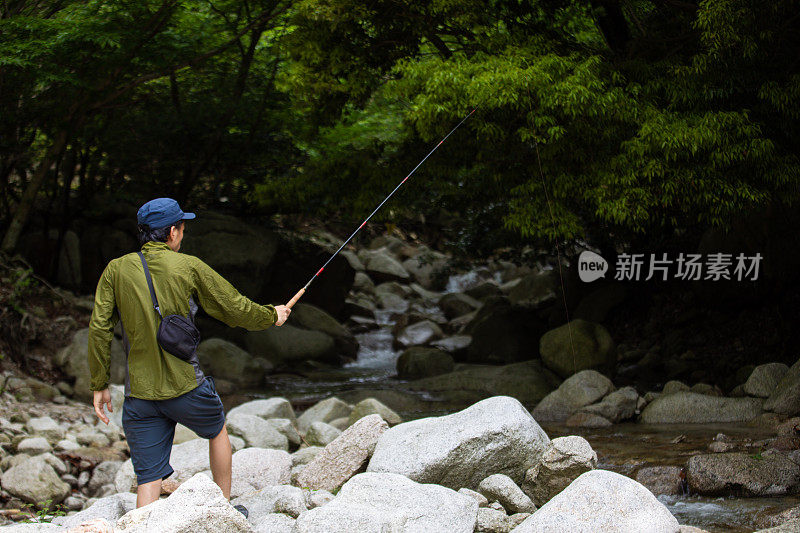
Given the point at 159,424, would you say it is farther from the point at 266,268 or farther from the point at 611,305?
the point at 611,305

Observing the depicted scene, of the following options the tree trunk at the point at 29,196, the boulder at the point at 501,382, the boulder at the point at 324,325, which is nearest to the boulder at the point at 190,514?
the boulder at the point at 501,382

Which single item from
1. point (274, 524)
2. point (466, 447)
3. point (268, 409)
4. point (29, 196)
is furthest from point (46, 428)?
point (29, 196)

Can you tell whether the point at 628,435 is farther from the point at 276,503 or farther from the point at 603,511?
the point at 276,503

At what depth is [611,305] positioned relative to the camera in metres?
14.3

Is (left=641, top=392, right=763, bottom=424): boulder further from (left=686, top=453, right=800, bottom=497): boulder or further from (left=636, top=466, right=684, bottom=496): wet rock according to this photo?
(left=686, top=453, right=800, bottom=497): boulder

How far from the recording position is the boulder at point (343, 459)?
509 centimetres

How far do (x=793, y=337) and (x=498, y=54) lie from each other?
6.24m

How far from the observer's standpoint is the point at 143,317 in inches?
141

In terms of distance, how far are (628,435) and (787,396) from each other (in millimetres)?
1742

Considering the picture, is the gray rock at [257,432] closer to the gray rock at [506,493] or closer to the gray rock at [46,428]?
the gray rock at [46,428]

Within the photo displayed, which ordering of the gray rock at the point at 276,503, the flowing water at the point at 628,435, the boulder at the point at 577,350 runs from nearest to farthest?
1. the gray rock at the point at 276,503
2. the flowing water at the point at 628,435
3. the boulder at the point at 577,350

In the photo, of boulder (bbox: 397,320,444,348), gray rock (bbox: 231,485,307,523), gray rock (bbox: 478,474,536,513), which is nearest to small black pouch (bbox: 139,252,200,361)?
gray rock (bbox: 231,485,307,523)

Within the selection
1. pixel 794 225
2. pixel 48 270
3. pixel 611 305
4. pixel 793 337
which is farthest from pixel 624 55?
pixel 48 270

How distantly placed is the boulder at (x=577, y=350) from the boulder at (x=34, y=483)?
7153 millimetres
